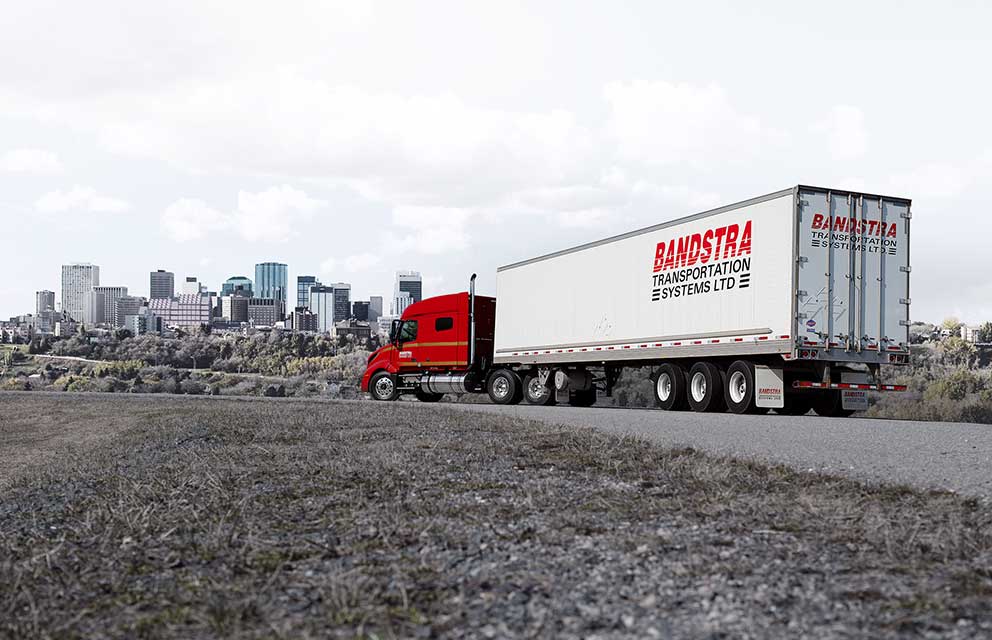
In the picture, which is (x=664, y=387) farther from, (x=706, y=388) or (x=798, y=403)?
(x=798, y=403)

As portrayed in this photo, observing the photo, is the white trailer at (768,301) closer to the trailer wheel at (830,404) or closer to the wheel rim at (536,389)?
the trailer wheel at (830,404)

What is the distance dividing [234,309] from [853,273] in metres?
168

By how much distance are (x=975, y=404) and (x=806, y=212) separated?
21.6 ft

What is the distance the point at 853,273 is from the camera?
19.0 metres

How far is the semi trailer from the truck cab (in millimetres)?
3634

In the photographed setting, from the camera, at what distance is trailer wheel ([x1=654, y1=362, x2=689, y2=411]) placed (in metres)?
21.5

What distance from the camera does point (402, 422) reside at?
14.7 m

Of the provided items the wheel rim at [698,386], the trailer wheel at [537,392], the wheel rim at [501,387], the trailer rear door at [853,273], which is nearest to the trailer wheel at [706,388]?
the wheel rim at [698,386]

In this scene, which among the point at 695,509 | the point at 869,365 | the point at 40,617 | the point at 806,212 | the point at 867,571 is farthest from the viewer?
the point at 869,365

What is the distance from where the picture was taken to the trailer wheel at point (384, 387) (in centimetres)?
3192

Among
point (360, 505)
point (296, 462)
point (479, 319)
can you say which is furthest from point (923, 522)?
point (479, 319)

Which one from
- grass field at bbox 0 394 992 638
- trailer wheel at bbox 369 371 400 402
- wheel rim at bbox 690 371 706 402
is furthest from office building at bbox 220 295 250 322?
grass field at bbox 0 394 992 638

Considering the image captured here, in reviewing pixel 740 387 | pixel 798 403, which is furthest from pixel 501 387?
pixel 798 403

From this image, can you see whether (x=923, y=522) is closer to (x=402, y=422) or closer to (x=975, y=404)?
(x=402, y=422)
